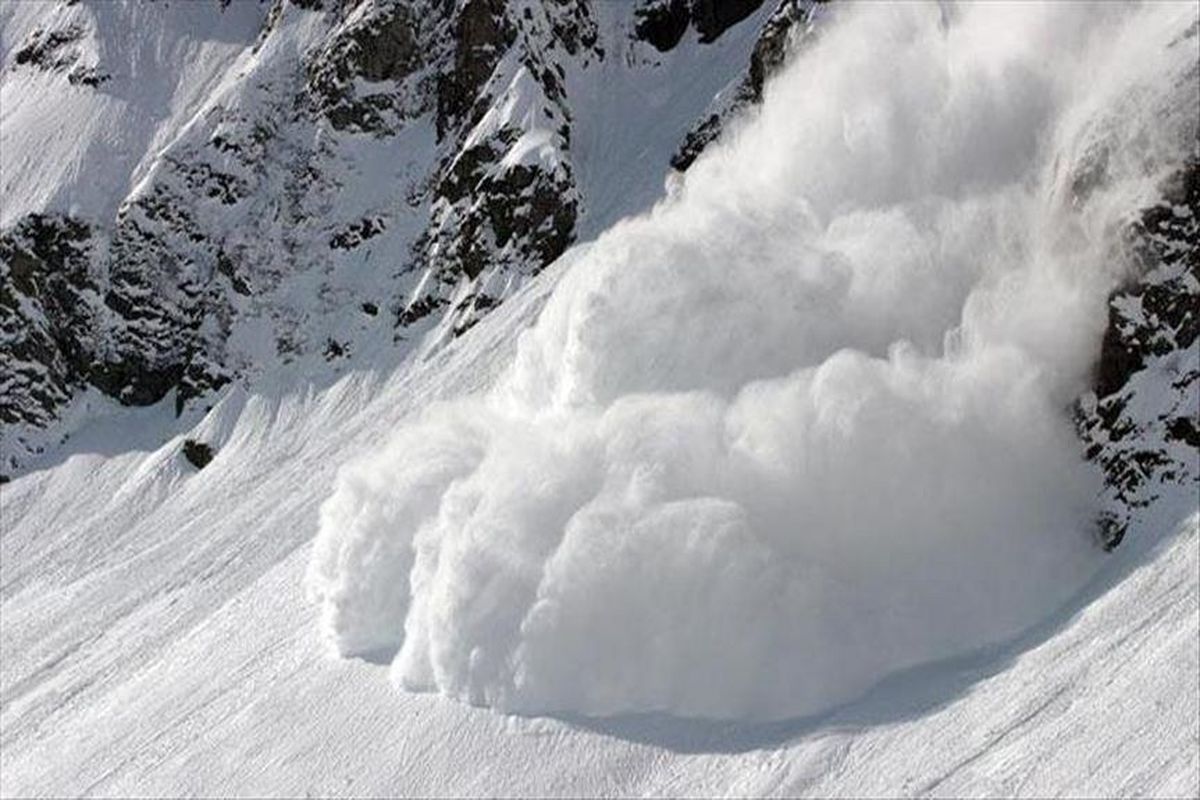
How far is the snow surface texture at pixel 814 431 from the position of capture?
126 ft

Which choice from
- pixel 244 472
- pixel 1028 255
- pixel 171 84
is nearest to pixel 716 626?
pixel 1028 255

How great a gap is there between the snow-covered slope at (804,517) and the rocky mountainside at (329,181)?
784 cm

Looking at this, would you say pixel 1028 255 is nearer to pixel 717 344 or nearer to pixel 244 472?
pixel 717 344

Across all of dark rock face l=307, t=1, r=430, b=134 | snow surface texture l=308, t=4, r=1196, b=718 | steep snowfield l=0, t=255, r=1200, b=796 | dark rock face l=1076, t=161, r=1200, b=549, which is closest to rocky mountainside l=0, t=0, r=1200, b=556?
dark rock face l=307, t=1, r=430, b=134

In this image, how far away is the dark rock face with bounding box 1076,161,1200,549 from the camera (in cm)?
3691

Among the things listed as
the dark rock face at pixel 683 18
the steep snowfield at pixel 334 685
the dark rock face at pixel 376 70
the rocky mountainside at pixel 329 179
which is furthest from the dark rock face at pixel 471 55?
the steep snowfield at pixel 334 685

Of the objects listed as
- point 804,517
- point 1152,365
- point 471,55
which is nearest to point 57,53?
point 471,55

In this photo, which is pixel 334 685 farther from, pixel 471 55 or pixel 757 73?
pixel 471 55

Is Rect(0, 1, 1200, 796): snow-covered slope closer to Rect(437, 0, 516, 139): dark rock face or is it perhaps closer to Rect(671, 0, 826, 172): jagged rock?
Rect(671, 0, 826, 172): jagged rock

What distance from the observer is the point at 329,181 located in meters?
68.9

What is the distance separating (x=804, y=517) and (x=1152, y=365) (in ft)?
28.2

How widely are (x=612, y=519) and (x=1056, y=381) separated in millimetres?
11000

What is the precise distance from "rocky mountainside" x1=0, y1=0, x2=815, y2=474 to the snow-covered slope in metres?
7.84

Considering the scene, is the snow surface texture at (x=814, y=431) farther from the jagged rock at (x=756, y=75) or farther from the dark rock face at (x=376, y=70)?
the dark rock face at (x=376, y=70)
